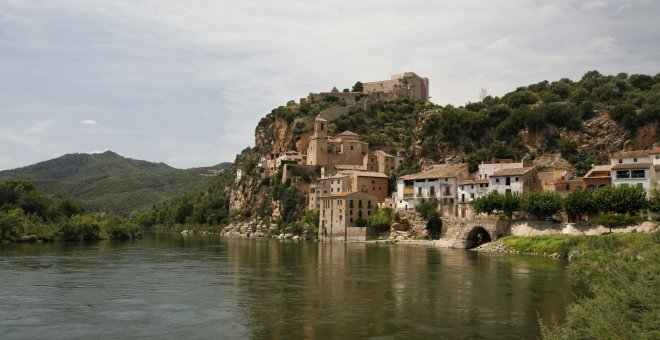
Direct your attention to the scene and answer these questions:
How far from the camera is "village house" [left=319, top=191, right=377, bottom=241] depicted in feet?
237

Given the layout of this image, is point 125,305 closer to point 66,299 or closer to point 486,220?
point 66,299

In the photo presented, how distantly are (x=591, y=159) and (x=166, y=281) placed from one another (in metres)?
53.2

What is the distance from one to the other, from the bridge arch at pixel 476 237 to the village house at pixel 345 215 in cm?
1606

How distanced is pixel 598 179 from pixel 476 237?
40.9 ft

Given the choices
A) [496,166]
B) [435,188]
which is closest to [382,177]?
[435,188]

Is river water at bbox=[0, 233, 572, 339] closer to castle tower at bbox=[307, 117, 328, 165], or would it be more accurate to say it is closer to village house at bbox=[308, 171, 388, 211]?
village house at bbox=[308, 171, 388, 211]

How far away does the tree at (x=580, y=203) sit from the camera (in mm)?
48250

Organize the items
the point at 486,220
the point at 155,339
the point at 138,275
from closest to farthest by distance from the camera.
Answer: the point at 155,339 < the point at 138,275 < the point at 486,220

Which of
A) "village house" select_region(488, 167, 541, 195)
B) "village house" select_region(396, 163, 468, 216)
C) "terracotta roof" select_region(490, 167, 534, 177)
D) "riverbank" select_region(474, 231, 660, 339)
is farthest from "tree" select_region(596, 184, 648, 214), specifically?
"riverbank" select_region(474, 231, 660, 339)

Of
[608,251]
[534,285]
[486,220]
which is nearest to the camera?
[608,251]

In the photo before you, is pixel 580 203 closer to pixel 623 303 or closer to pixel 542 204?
pixel 542 204

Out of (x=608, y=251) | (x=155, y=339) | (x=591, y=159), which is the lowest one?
(x=155, y=339)

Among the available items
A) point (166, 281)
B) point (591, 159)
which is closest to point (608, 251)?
point (166, 281)

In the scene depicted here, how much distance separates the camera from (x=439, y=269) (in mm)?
36219
